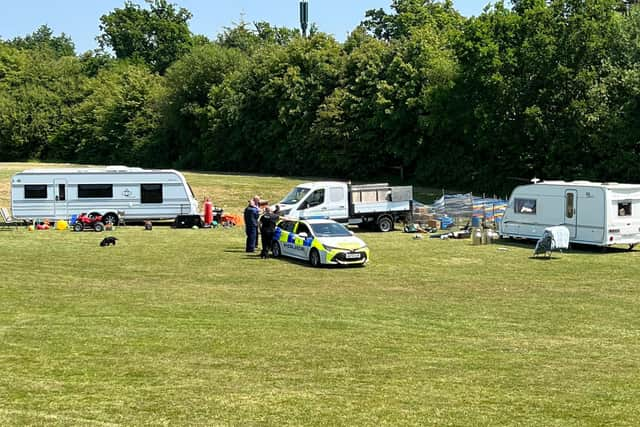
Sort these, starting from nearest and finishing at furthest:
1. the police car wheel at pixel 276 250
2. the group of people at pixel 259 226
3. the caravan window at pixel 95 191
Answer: the group of people at pixel 259 226
the police car wheel at pixel 276 250
the caravan window at pixel 95 191

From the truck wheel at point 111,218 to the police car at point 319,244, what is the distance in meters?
12.7

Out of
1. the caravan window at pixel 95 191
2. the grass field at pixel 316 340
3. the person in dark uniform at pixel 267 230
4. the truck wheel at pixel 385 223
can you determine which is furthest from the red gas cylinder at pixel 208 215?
the person in dark uniform at pixel 267 230

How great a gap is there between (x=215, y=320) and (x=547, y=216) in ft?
58.0

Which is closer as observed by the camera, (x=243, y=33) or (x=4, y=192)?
(x=4, y=192)

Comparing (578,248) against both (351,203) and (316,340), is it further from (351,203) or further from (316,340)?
(316,340)

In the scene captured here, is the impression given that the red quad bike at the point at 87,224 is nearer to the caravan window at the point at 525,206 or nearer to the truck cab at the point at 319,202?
the truck cab at the point at 319,202

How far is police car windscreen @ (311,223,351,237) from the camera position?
81.5ft

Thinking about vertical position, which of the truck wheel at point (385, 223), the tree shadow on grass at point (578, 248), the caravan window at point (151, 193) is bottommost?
the tree shadow on grass at point (578, 248)

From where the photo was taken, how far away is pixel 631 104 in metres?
45.8

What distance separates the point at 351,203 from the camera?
116 feet

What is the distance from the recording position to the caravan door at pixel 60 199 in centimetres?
3644

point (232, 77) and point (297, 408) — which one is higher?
point (232, 77)

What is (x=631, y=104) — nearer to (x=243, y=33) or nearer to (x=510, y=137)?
(x=510, y=137)

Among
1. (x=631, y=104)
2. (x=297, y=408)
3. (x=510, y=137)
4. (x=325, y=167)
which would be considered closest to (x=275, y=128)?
(x=325, y=167)
